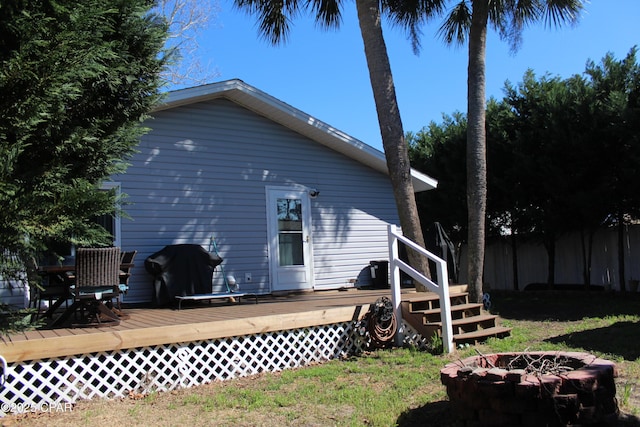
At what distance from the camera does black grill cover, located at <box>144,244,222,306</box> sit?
7730 millimetres

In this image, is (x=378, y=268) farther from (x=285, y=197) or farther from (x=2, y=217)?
(x=2, y=217)

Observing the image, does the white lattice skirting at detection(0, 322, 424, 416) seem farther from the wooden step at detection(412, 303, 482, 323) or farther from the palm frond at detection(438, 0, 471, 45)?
the palm frond at detection(438, 0, 471, 45)

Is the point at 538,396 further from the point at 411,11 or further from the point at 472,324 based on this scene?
the point at 411,11

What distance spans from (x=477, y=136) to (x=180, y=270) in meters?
4.86

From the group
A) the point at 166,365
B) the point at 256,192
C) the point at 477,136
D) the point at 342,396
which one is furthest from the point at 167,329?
the point at 477,136

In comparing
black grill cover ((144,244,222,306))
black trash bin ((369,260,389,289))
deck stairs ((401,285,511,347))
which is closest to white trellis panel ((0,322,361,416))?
deck stairs ((401,285,511,347))

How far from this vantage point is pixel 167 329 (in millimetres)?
4996

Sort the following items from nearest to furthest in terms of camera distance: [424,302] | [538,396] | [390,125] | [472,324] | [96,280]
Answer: [538,396]
[96,280]
[472,324]
[424,302]
[390,125]

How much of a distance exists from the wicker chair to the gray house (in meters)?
2.47

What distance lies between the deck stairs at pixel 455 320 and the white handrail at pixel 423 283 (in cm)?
14

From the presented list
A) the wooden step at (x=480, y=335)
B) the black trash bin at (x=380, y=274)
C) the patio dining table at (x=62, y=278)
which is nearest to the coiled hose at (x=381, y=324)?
the wooden step at (x=480, y=335)

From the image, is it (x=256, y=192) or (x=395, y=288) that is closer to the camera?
(x=395, y=288)

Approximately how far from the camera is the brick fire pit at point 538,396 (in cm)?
322

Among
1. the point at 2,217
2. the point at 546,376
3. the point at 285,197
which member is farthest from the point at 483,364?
the point at 285,197
